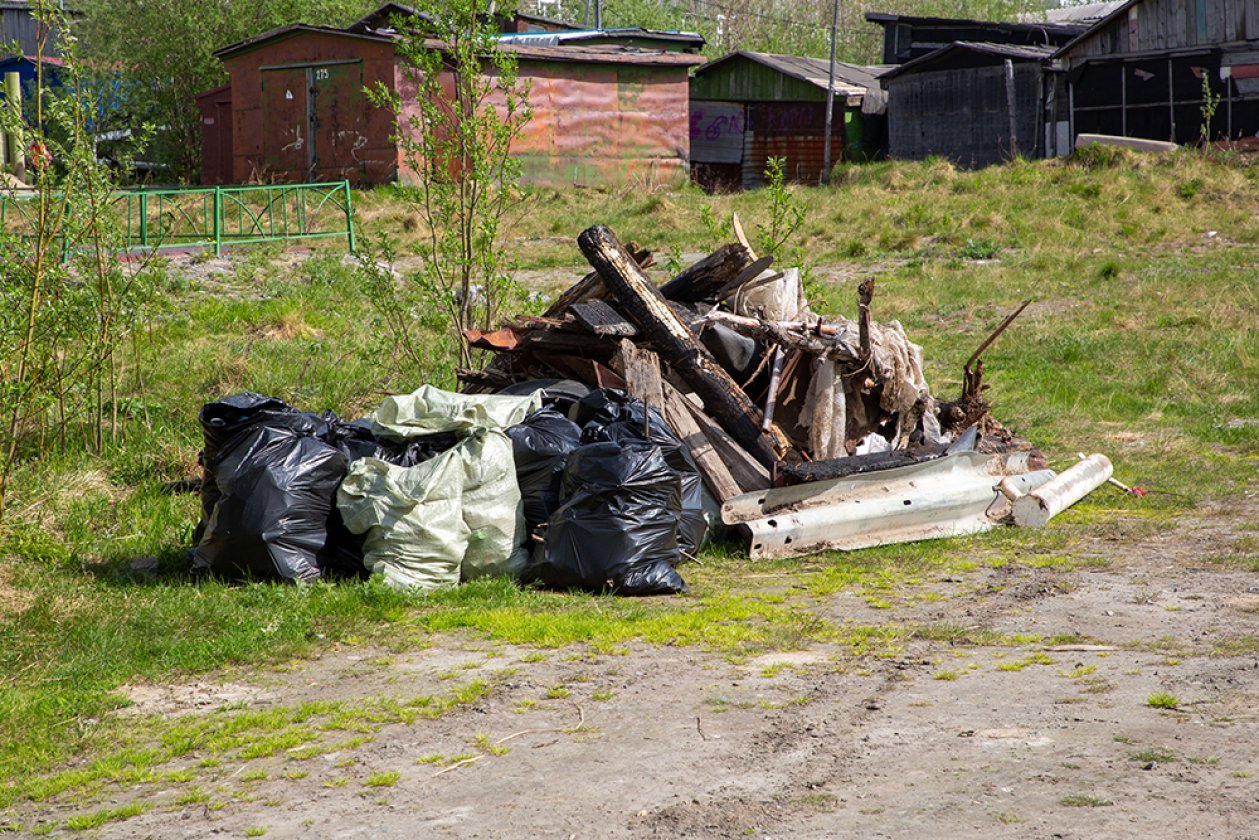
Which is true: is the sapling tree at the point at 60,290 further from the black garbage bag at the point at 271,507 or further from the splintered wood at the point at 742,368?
the splintered wood at the point at 742,368

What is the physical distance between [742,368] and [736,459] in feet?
2.74

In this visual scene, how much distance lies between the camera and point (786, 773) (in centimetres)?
364

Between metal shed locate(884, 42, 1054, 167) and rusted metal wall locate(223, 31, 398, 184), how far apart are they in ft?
42.8

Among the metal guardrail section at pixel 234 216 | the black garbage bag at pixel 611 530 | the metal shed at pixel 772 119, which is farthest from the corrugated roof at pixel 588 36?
the black garbage bag at pixel 611 530

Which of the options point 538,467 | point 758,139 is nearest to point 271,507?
point 538,467

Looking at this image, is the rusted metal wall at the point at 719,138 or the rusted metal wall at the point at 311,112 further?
the rusted metal wall at the point at 719,138

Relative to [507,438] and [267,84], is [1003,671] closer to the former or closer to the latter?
[507,438]

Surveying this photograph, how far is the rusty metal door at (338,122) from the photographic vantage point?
75.7 ft

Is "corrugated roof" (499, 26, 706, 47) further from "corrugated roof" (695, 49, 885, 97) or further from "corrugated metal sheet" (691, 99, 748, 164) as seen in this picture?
"corrugated metal sheet" (691, 99, 748, 164)

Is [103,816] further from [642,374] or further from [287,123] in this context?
[287,123]

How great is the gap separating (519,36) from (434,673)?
26.6 m

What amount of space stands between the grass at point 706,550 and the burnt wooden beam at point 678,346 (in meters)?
0.77

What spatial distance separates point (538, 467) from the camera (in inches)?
239

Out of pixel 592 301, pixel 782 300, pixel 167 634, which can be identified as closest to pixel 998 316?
pixel 782 300
